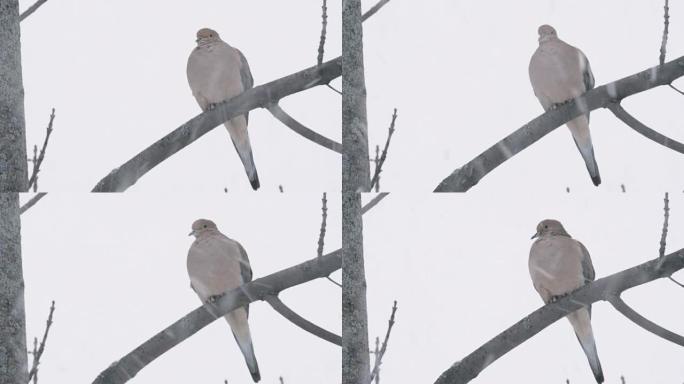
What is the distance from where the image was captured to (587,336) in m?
2.59

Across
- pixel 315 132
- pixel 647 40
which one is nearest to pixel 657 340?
pixel 647 40

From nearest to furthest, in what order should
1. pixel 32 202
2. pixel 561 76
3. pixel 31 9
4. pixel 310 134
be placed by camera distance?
1. pixel 561 76
2. pixel 310 134
3. pixel 32 202
4. pixel 31 9

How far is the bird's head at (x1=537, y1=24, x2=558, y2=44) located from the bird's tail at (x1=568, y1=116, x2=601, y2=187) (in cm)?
23

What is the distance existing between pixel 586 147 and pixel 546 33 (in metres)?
0.33

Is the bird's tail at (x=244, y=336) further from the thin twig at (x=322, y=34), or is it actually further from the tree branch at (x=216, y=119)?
the thin twig at (x=322, y=34)

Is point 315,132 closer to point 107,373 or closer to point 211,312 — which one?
point 211,312

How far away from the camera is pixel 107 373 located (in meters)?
2.62

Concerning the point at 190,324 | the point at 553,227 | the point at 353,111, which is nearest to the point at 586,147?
the point at 553,227

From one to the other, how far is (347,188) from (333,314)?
0.36 meters

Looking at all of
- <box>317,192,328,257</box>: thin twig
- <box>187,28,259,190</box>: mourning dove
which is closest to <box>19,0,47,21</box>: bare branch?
<box>187,28,259,190</box>: mourning dove

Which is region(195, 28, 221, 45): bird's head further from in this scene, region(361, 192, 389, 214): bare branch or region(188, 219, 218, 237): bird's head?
region(361, 192, 389, 214): bare branch

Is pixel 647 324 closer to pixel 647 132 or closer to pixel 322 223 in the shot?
pixel 647 132

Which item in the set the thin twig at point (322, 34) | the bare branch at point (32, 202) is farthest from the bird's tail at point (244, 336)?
the thin twig at point (322, 34)

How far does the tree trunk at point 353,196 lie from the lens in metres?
2.46
